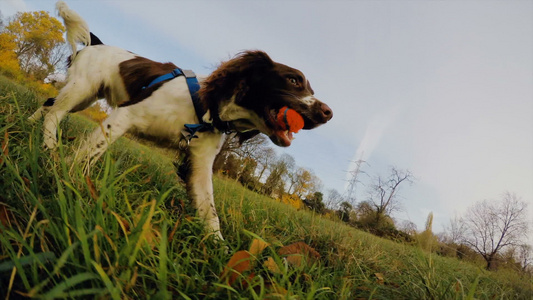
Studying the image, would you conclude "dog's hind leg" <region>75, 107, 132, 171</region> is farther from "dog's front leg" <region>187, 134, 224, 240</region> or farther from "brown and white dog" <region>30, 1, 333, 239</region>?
"dog's front leg" <region>187, 134, 224, 240</region>

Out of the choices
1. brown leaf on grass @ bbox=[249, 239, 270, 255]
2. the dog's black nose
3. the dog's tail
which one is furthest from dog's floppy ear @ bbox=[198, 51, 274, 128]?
the dog's tail

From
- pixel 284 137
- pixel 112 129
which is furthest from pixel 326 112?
pixel 112 129

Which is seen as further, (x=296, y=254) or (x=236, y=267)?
(x=296, y=254)

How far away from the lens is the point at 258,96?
252 cm

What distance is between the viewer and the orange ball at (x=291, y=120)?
2.36 metres

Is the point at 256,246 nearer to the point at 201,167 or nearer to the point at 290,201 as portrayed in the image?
the point at 201,167

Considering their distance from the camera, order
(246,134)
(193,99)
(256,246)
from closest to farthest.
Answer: (256,246), (193,99), (246,134)

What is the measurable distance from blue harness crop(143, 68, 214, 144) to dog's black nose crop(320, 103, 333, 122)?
1021mm

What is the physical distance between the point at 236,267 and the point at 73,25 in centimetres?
364

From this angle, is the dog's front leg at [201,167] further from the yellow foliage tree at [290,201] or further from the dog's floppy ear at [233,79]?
the yellow foliage tree at [290,201]

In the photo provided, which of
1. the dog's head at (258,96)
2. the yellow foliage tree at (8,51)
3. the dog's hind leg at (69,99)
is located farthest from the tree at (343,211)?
the yellow foliage tree at (8,51)

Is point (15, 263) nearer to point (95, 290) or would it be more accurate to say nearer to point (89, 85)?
point (95, 290)

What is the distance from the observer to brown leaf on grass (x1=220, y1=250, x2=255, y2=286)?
1191 millimetres

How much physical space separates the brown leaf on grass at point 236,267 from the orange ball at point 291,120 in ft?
4.08
